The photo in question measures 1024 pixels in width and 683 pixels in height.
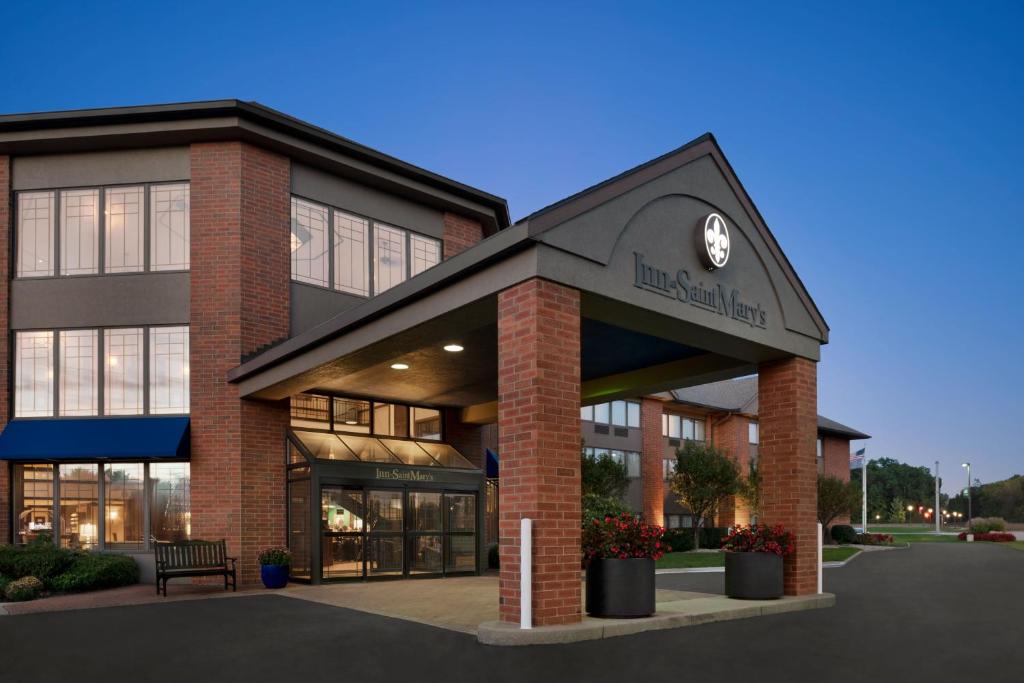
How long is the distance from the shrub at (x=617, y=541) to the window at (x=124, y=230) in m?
12.9

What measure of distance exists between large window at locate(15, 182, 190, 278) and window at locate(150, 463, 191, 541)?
443cm

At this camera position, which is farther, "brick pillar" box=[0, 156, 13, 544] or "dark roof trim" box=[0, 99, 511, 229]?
"brick pillar" box=[0, 156, 13, 544]

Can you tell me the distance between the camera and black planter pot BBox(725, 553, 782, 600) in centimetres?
1318

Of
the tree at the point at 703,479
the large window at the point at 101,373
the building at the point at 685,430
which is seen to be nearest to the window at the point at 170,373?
the large window at the point at 101,373

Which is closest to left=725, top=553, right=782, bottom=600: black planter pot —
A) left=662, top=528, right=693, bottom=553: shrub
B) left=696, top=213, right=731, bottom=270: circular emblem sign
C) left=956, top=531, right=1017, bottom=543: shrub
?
left=696, top=213, right=731, bottom=270: circular emblem sign

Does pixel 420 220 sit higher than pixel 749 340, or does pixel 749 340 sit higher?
pixel 420 220

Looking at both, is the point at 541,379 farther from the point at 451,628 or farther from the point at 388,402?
the point at 388,402

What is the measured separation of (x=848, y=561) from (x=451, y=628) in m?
23.3

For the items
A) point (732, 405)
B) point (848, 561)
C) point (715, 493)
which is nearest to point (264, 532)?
point (848, 561)

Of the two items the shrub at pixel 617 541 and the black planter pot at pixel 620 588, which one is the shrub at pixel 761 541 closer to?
Result: the shrub at pixel 617 541

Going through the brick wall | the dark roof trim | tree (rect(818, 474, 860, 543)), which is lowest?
tree (rect(818, 474, 860, 543))

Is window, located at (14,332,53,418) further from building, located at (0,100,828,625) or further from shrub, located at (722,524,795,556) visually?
shrub, located at (722,524,795,556)

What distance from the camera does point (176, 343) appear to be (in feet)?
60.3

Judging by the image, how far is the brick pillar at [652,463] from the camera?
138 ft
